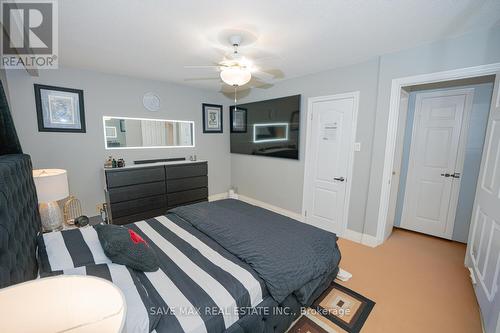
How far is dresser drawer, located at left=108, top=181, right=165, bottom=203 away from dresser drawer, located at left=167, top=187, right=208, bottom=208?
0.73ft

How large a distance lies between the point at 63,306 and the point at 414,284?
2.80m

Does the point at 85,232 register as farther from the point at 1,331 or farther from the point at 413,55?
the point at 413,55

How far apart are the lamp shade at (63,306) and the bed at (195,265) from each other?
18.6 inches

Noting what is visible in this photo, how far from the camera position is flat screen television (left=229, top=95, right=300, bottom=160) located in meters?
3.58

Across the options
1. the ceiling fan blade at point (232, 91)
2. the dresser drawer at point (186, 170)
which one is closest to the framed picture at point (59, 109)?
the dresser drawer at point (186, 170)

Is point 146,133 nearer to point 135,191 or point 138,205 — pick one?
point 135,191

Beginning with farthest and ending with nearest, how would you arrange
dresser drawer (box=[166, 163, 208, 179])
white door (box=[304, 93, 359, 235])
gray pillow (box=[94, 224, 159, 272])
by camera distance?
dresser drawer (box=[166, 163, 208, 179]), white door (box=[304, 93, 359, 235]), gray pillow (box=[94, 224, 159, 272])

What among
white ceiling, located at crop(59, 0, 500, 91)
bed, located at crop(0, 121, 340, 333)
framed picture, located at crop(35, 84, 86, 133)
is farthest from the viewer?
framed picture, located at crop(35, 84, 86, 133)

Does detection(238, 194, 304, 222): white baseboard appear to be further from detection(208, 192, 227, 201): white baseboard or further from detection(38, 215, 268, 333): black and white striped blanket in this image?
detection(38, 215, 268, 333): black and white striped blanket

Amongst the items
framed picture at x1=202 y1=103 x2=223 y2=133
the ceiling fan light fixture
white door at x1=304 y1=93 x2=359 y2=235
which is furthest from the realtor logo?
white door at x1=304 y1=93 x2=359 y2=235

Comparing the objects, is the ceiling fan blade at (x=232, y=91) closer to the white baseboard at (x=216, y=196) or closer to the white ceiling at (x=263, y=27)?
the white ceiling at (x=263, y=27)

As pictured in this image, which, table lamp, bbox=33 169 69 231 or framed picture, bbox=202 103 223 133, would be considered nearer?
table lamp, bbox=33 169 69 231

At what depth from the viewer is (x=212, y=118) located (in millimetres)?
4547

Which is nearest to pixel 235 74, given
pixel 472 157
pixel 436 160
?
pixel 436 160
